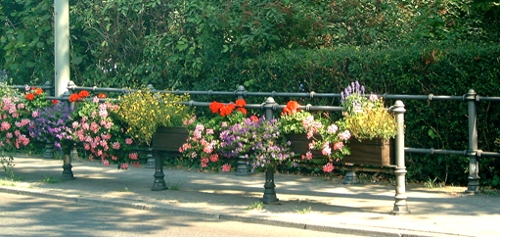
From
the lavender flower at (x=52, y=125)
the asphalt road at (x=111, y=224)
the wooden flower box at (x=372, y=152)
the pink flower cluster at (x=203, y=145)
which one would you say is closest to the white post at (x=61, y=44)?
the lavender flower at (x=52, y=125)

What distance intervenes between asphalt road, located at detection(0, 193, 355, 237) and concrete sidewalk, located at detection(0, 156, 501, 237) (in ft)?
0.81

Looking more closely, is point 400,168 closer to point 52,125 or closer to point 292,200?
point 292,200

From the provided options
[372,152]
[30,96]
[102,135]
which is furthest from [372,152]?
[30,96]

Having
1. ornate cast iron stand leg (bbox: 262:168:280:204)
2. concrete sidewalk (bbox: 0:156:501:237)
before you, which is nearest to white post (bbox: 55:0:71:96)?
concrete sidewalk (bbox: 0:156:501:237)

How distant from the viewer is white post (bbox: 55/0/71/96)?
42.8 ft

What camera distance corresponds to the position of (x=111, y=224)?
8.52 metres

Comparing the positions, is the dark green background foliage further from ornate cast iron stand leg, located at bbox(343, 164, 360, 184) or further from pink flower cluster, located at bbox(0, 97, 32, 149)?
pink flower cluster, located at bbox(0, 97, 32, 149)

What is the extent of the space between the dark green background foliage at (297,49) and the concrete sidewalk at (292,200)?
113 centimetres

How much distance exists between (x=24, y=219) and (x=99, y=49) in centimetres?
779

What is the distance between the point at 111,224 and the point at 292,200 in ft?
8.55

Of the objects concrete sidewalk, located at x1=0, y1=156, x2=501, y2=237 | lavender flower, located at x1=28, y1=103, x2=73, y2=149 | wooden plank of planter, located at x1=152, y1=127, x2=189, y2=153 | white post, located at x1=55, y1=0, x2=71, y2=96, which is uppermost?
white post, located at x1=55, y1=0, x2=71, y2=96

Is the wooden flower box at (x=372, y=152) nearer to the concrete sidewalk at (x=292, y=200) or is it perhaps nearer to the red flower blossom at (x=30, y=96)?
the concrete sidewalk at (x=292, y=200)

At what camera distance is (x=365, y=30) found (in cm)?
1418

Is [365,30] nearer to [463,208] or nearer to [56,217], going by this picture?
[463,208]
